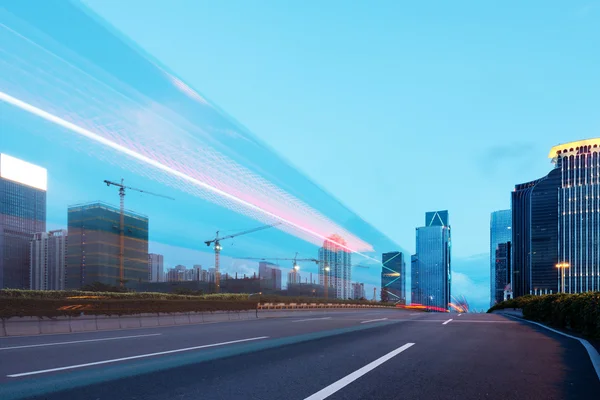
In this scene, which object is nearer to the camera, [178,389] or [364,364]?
[178,389]

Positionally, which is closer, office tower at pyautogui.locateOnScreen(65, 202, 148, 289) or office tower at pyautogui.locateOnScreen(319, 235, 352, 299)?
office tower at pyautogui.locateOnScreen(65, 202, 148, 289)

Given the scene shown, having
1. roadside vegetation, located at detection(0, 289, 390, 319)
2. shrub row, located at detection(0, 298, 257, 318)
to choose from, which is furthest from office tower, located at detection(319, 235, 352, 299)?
shrub row, located at detection(0, 298, 257, 318)

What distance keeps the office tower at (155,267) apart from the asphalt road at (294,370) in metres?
43.0

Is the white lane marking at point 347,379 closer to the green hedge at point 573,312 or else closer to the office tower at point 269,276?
the green hedge at point 573,312

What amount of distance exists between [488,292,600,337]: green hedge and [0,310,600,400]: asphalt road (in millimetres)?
2147

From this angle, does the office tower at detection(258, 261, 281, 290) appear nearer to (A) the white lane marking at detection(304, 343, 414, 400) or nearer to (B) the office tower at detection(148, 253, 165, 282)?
(B) the office tower at detection(148, 253, 165, 282)

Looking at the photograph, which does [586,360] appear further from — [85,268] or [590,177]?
[590,177]

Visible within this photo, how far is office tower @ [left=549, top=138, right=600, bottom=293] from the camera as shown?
566ft

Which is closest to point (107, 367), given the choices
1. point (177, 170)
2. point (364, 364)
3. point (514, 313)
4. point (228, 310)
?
point (364, 364)

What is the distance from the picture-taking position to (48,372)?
6789 millimetres

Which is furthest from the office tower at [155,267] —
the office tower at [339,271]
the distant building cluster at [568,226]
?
the distant building cluster at [568,226]

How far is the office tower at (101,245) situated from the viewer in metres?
40.1

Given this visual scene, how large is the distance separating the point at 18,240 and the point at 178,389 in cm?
2993

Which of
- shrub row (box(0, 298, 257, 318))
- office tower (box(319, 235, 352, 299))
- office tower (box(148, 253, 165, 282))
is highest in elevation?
shrub row (box(0, 298, 257, 318))
